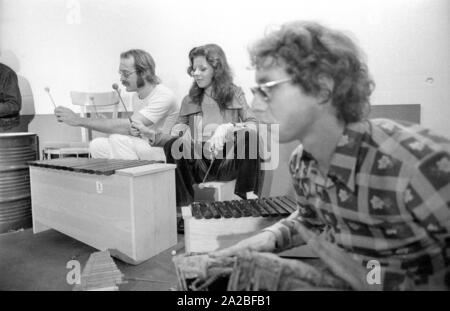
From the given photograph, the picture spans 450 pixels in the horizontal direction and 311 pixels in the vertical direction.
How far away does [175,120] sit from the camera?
2.69 meters

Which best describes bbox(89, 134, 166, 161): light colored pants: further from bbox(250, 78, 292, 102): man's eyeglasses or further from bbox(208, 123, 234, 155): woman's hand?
bbox(250, 78, 292, 102): man's eyeglasses

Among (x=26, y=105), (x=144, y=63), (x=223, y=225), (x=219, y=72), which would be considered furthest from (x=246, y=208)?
(x=26, y=105)

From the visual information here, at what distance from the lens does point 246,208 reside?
1549 millimetres

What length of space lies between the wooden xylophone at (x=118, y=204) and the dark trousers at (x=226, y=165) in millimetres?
313

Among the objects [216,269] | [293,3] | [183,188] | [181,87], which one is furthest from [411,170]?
[181,87]

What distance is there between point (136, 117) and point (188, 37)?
0.73 m

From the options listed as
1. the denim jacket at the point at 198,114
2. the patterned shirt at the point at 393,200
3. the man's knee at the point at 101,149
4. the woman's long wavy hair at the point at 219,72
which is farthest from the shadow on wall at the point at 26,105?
the patterned shirt at the point at 393,200

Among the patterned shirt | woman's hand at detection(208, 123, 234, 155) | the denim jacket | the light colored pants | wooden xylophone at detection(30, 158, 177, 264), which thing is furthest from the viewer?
the light colored pants

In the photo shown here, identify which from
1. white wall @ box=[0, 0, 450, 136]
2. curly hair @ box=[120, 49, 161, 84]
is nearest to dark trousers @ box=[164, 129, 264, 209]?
white wall @ box=[0, 0, 450, 136]

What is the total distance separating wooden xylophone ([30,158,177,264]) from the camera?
1.68m

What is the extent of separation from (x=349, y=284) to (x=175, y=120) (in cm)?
208

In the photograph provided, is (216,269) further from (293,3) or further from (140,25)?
(140,25)

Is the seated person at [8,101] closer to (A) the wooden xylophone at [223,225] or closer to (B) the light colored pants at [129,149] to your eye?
(B) the light colored pants at [129,149]
